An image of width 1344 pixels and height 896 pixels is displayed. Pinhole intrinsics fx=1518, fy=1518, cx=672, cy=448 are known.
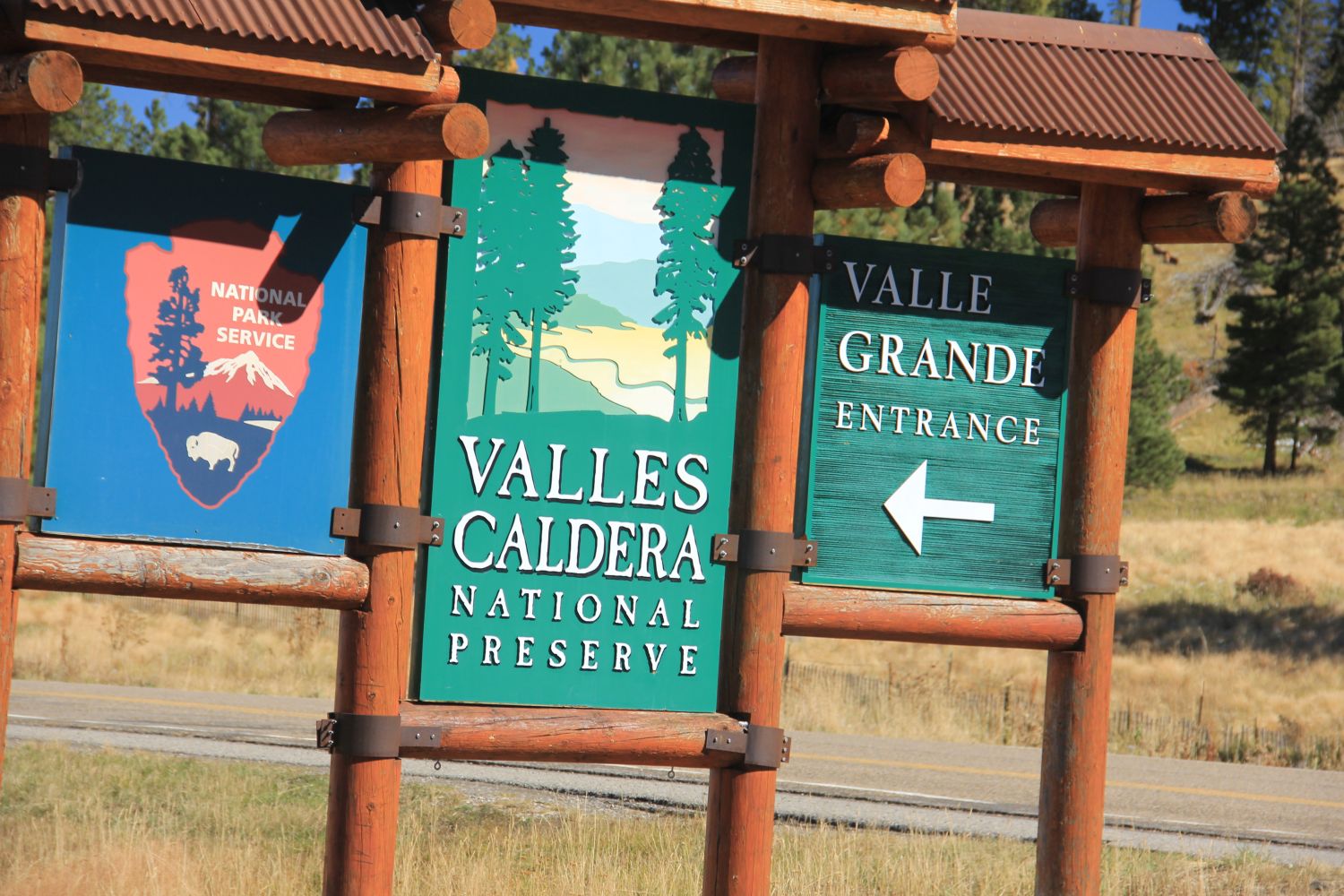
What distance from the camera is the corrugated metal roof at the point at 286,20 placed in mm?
4852

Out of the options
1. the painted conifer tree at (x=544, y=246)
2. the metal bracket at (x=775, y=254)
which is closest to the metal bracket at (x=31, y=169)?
the painted conifer tree at (x=544, y=246)

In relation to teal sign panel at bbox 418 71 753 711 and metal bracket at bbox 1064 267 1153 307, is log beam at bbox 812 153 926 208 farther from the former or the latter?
metal bracket at bbox 1064 267 1153 307

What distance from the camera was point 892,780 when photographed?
13852mm

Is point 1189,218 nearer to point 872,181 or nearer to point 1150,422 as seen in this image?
point 872,181

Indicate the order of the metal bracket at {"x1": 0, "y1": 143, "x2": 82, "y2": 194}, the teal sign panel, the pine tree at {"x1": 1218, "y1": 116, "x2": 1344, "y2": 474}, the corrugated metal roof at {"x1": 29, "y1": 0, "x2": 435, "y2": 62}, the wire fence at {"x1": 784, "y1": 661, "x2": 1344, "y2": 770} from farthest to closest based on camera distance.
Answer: the pine tree at {"x1": 1218, "y1": 116, "x2": 1344, "y2": 474} → the wire fence at {"x1": 784, "y1": 661, "x2": 1344, "y2": 770} → the teal sign panel → the metal bracket at {"x1": 0, "y1": 143, "x2": 82, "y2": 194} → the corrugated metal roof at {"x1": 29, "y1": 0, "x2": 435, "y2": 62}

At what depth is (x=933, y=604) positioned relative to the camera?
6266mm

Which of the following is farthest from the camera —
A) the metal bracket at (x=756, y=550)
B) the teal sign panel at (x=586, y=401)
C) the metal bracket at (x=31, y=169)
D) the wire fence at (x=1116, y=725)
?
the wire fence at (x=1116, y=725)

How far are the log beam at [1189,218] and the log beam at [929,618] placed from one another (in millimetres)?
1648

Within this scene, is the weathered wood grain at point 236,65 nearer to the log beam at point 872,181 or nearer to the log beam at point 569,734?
the log beam at point 872,181

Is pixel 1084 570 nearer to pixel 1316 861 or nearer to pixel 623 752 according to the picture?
pixel 623 752

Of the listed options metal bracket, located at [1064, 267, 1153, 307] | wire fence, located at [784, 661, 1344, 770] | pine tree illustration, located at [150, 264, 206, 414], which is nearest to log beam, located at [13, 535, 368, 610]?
pine tree illustration, located at [150, 264, 206, 414]

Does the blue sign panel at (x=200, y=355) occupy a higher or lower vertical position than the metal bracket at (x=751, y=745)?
higher

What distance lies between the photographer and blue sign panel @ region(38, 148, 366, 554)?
208 inches

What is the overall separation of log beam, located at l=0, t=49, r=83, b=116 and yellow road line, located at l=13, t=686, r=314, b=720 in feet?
40.0
